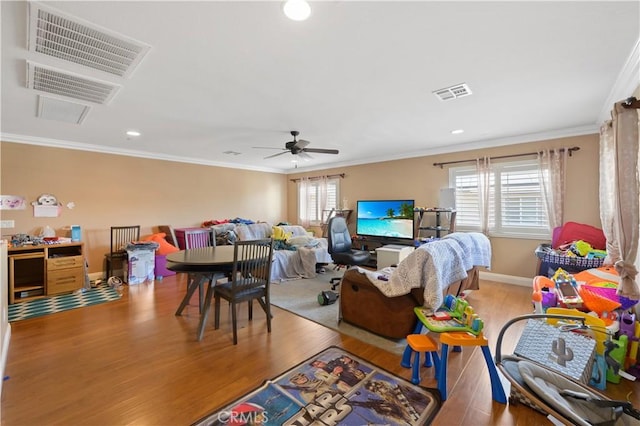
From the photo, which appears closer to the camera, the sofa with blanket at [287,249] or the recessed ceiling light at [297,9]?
the recessed ceiling light at [297,9]

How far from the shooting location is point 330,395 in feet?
6.12

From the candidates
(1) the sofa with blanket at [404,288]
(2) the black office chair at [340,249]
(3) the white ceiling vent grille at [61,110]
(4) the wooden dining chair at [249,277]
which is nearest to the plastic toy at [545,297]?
(1) the sofa with blanket at [404,288]

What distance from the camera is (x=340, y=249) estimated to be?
176 inches

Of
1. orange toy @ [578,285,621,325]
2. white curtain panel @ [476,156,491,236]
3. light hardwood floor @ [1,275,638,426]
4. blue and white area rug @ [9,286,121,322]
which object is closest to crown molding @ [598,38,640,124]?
white curtain panel @ [476,156,491,236]

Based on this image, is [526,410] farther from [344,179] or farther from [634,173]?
[344,179]

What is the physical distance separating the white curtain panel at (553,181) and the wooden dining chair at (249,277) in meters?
4.34

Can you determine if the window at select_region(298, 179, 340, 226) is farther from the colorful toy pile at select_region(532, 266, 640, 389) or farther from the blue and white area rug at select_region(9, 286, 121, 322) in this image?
the colorful toy pile at select_region(532, 266, 640, 389)

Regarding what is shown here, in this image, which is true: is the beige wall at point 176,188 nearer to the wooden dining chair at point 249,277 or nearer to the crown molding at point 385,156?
the crown molding at point 385,156

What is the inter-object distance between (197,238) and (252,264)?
347 centimetres

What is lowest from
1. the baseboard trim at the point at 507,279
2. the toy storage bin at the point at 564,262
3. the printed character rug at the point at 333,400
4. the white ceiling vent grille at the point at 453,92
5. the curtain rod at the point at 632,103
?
the printed character rug at the point at 333,400

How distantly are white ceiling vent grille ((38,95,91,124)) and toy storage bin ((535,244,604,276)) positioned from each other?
588 centimetres

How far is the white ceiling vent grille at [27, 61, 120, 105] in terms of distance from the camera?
2229mm

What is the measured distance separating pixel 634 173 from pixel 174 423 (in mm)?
3671

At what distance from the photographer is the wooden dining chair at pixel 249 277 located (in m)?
2.69
